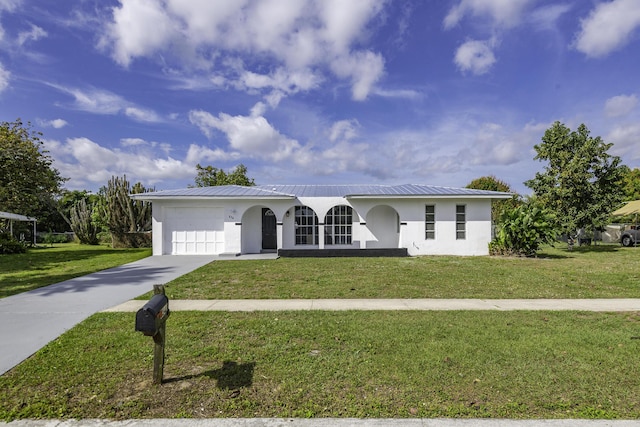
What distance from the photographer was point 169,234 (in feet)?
56.1

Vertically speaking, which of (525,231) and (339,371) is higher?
(525,231)

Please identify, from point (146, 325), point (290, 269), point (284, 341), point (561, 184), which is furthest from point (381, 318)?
point (561, 184)

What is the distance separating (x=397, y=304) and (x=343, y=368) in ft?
11.0

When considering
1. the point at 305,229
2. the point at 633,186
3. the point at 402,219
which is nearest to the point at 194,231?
the point at 305,229

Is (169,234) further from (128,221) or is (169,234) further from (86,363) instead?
(86,363)

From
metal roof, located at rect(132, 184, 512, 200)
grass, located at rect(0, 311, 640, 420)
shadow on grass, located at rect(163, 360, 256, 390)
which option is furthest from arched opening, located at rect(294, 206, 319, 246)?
shadow on grass, located at rect(163, 360, 256, 390)

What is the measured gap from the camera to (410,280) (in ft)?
32.5

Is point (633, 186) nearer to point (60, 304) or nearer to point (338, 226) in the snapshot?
point (338, 226)

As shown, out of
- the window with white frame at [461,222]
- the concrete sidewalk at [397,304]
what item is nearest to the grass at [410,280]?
the concrete sidewalk at [397,304]

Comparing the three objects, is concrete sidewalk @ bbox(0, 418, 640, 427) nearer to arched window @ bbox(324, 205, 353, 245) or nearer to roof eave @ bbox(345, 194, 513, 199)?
roof eave @ bbox(345, 194, 513, 199)

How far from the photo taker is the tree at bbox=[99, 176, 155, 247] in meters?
24.0

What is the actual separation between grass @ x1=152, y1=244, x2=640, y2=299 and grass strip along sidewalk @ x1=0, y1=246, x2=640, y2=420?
178 centimetres

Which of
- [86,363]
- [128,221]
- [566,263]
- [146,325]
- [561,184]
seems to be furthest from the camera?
[128,221]

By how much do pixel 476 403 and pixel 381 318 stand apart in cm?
280
